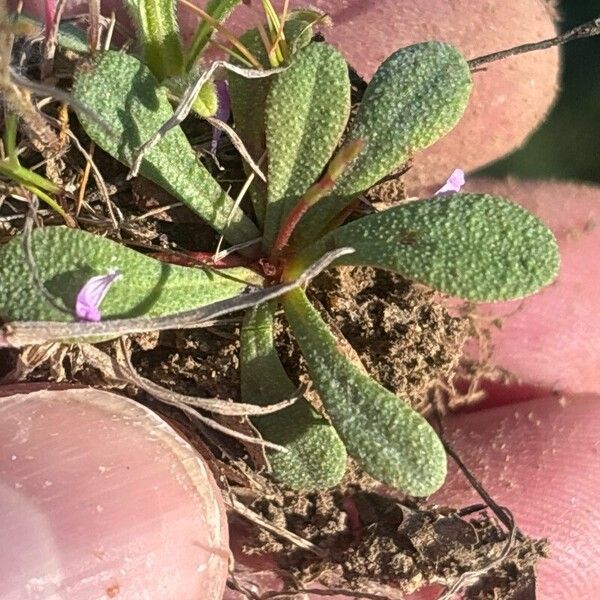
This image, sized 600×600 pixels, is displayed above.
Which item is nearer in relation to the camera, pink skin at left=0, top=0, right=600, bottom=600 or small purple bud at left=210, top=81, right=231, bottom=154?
small purple bud at left=210, top=81, right=231, bottom=154

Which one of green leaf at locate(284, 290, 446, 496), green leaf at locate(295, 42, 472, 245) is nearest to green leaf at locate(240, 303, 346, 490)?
green leaf at locate(284, 290, 446, 496)

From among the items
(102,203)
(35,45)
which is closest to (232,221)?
(102,203)

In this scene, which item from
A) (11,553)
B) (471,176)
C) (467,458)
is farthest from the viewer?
(471,176)

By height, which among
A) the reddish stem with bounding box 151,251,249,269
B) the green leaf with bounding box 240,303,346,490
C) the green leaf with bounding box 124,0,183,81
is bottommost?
the green leaf with bounding box 240,303,346,490

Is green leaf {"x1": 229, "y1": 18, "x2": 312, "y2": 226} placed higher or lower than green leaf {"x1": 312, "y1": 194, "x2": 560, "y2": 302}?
higher

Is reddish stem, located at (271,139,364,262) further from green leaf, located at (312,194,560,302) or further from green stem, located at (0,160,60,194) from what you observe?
green stem, located at (0,160,60,194)

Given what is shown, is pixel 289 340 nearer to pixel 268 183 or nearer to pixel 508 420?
pixel 268 183

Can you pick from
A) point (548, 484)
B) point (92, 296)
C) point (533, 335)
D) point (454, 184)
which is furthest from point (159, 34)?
point (548, 484)

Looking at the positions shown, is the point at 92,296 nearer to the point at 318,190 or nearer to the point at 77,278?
the point at 77,278
